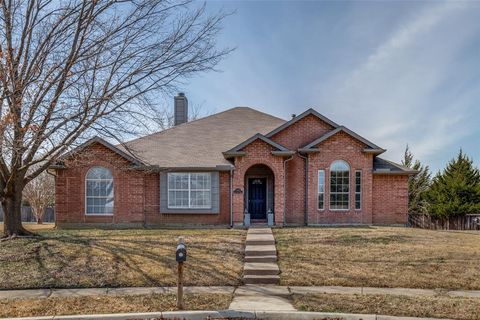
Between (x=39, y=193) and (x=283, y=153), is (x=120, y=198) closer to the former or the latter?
(x=283, y=153)

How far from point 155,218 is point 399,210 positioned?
36.7 feet

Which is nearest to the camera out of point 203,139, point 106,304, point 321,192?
point 106,304

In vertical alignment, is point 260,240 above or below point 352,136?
below

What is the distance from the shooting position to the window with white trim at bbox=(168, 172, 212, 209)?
59.6ft

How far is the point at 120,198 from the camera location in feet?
59.5

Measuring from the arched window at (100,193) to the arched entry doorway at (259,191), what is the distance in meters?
6.32

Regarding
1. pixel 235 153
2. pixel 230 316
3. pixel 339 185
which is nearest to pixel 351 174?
pixel 339 185

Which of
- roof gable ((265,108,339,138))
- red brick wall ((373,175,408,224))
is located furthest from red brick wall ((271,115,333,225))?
red brick wall ((373,175,408,224))

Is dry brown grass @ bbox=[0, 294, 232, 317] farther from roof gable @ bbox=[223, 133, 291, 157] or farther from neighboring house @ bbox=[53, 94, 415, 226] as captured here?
roof gable @ bbox=[223, 133, 291, 157]

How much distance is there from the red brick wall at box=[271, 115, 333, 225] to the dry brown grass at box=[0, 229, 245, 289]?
5806 millimetres

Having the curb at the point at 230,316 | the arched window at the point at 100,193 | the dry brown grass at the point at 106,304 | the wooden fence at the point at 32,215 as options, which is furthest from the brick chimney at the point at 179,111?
the wooden fence at the point at 32,215

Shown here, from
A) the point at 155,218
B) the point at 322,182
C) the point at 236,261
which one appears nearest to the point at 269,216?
the point at 322,182

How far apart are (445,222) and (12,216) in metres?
23.2

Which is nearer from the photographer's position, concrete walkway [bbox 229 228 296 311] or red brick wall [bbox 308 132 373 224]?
concrete walkway [bbox 229 228 296 311]
